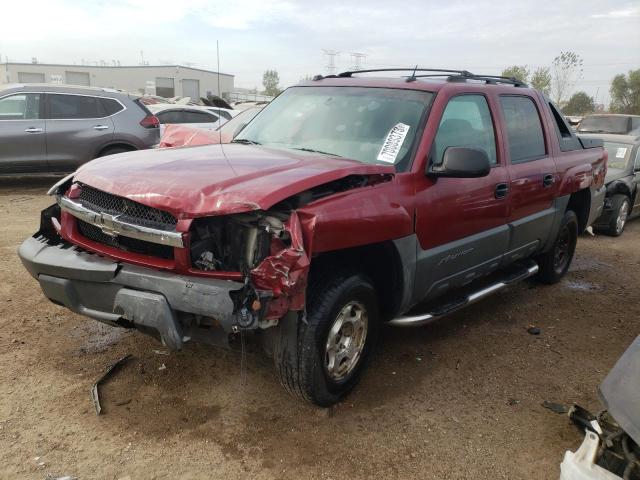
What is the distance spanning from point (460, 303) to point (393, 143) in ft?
4.17

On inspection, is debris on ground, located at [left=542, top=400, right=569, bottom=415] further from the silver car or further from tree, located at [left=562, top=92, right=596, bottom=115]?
tree, located at [left=562, top=92, right=596, bottom=115]

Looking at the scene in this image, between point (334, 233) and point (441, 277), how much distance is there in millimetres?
1239

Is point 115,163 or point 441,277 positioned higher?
point 115,163

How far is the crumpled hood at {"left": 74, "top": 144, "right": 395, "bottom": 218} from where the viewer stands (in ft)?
8.40

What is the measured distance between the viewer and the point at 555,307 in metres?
5.15

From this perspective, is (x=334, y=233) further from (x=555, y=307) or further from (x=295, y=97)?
(x=555, y=307)

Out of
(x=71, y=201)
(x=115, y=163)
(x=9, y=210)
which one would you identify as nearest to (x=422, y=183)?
(x=115, y=163)

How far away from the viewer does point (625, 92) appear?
132 feet

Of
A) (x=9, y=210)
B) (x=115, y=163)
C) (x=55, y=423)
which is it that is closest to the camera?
(x=55, y=423)

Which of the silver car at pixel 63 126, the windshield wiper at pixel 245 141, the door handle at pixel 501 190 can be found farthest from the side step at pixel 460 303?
the silver car at pixel 63 126

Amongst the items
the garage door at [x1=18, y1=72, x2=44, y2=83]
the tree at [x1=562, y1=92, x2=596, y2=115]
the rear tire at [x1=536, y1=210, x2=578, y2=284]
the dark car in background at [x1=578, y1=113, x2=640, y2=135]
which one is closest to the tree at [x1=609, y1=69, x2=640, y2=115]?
the tree at [x1=562, y1=92, x2=596, y2=115]

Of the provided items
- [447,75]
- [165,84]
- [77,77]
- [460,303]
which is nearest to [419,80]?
[447,75]

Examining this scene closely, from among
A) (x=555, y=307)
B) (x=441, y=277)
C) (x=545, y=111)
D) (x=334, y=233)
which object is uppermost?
(x=545, y=111)

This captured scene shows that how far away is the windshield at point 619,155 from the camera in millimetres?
8934
